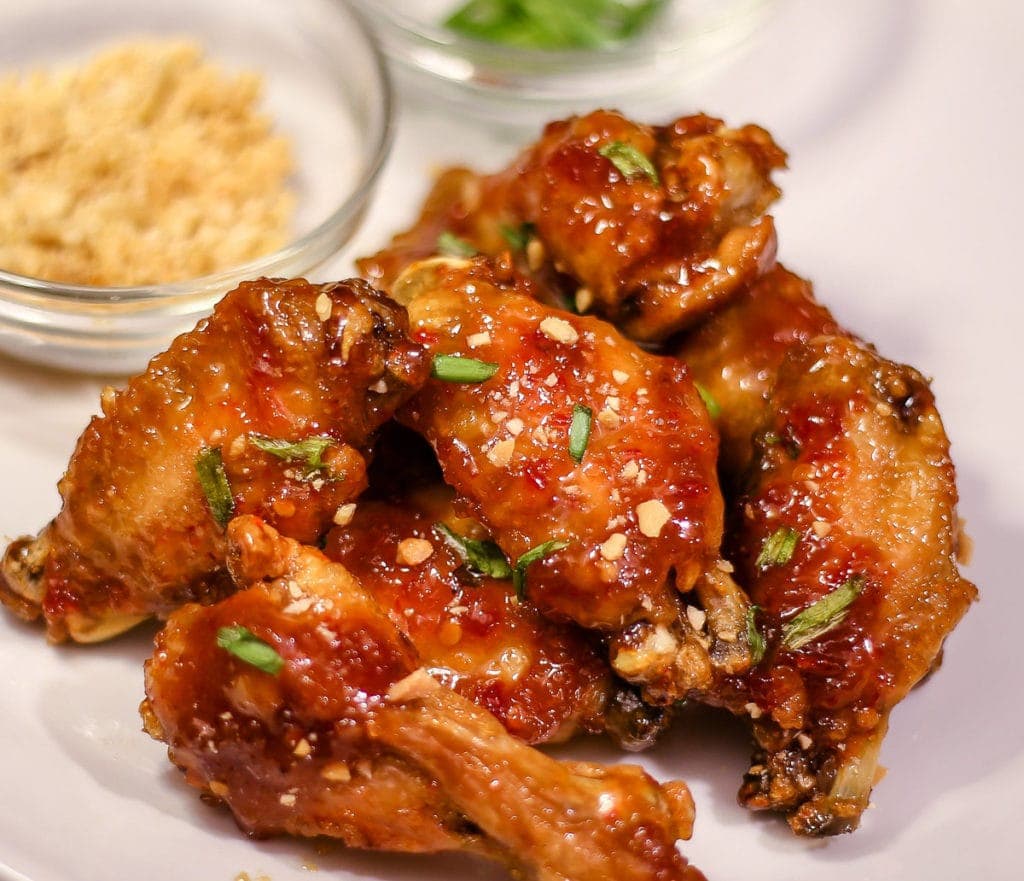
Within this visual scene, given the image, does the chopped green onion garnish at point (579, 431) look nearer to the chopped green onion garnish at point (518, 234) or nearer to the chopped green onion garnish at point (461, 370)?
the chopped green onion garnish at point (461, 370)

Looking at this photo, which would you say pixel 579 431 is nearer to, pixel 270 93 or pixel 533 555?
pixel 533 555

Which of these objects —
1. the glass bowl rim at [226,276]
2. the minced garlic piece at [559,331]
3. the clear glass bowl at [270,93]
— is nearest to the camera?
the minced garlic piece at [559,331]

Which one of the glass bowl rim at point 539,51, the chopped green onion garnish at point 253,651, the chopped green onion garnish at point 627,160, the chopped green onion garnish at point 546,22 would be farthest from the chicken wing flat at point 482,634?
the chopped green onion garnish at point 546,22

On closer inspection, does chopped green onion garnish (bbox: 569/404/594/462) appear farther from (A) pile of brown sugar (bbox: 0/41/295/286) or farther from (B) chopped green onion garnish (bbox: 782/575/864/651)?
(A) pile of brown sugar (bbox: 0/41/295/286)

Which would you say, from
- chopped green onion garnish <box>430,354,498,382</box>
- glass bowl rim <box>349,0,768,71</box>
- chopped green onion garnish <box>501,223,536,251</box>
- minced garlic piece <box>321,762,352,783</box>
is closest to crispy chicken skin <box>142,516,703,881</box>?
minced garlic piece <box>321,762,352,783</box>

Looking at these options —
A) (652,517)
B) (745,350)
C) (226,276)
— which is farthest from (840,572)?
(226,276)

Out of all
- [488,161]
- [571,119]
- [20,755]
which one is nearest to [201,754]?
[20,755]
